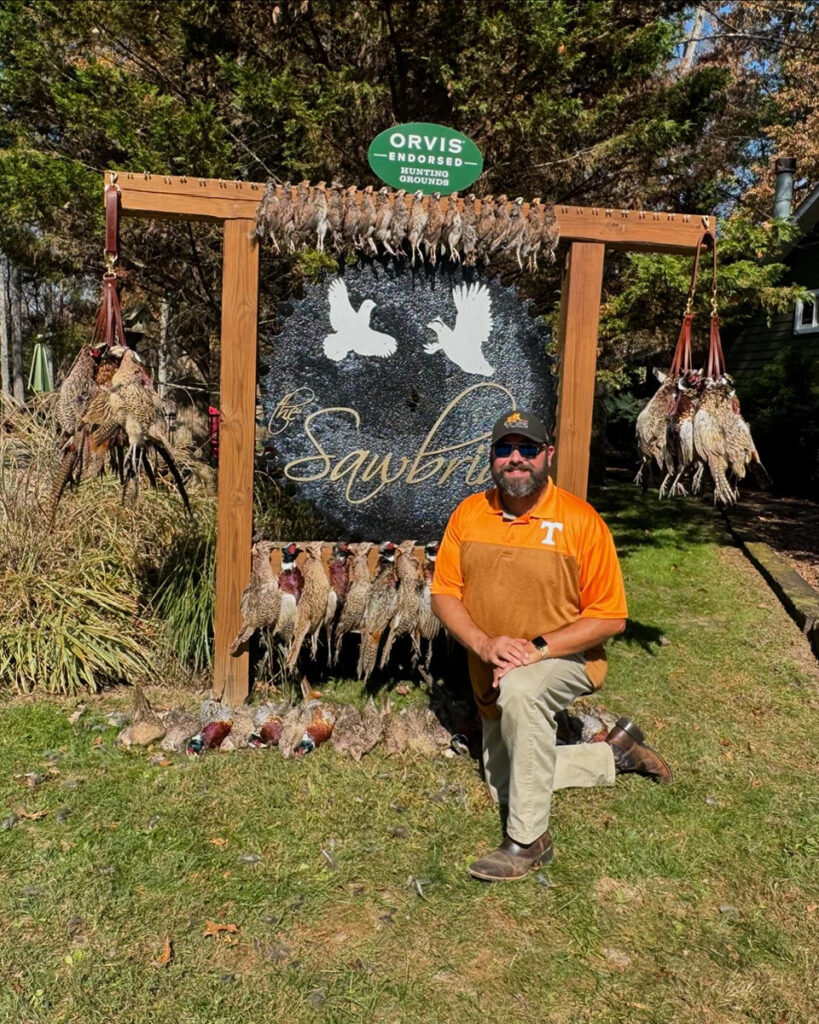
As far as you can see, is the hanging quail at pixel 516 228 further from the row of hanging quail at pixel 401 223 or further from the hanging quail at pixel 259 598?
the hanging quail at pixel 259 598

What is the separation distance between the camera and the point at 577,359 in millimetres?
4227

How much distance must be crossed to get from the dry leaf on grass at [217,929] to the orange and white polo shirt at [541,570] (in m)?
1.41

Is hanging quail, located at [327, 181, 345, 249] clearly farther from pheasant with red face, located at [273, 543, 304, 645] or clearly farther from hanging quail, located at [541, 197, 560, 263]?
pheasant with red face, located at [273, 543, 304, 645]

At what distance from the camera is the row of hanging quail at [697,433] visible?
388 cm

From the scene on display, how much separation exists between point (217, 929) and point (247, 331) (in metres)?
2.63

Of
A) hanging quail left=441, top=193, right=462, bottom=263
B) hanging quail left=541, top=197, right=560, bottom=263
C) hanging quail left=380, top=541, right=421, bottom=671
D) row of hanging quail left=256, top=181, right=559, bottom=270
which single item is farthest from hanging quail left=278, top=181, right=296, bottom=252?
hanging quail left=380, top=541, right=421, bottom=671

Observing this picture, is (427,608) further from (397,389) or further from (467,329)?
(467,329)

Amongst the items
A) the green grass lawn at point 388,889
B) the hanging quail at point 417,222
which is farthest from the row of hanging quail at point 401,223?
the green grass lawn at point 388,889

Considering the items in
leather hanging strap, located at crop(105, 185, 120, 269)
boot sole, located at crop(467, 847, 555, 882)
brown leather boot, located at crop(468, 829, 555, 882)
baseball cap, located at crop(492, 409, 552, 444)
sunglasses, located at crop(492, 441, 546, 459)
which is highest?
leather hanging strap, located at crop(105, 185, 120, 269)

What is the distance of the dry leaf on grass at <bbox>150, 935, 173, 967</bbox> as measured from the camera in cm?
251

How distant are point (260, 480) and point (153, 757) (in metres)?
2.41

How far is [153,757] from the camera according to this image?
3818mm

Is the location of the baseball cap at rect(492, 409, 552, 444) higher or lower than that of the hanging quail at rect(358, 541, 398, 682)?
higher

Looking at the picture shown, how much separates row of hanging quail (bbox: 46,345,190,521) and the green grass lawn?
139 centimetres
